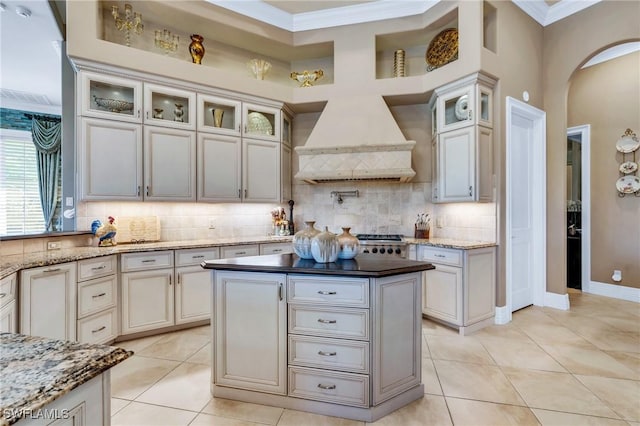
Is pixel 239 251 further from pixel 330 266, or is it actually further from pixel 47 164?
pixel 47 164

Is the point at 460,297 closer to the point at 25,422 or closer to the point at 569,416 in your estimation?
the point at 569,416

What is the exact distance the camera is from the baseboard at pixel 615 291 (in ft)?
14.0

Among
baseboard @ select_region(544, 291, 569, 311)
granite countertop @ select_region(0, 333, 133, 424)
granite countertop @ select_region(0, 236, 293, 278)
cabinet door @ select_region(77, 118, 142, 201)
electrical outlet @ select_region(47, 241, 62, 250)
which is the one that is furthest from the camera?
baseboard @ select_region(544, 291, 569, 311)

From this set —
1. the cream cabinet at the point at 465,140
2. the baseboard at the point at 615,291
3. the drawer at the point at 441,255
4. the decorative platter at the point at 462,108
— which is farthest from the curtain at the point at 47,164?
the baseboard at the point at 615,291

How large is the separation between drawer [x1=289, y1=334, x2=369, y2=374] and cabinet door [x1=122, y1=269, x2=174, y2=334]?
1.87m

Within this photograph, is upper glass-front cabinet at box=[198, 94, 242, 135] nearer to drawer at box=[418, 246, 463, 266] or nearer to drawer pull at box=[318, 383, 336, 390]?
drawer at box=[418, 246, 463, 266]

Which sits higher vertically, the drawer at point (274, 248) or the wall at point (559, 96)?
the wall at point (559, 96)

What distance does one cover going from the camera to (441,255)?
3.45m

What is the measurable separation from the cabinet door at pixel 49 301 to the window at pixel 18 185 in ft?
12.8

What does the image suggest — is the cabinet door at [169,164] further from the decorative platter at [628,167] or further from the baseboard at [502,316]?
the decorative platter at [628,167]

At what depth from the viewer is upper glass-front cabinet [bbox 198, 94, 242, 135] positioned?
12.3ft

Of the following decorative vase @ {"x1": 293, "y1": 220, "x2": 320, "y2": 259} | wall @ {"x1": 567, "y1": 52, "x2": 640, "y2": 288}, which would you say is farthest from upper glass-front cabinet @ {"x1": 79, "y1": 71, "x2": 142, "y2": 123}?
wall @ {"x1": 567, "y1": 52, "x2": 640, "y2": 288}

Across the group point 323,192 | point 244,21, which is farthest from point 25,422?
point 244,21

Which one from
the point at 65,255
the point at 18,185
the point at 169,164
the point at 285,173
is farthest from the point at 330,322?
the point at 18,185
